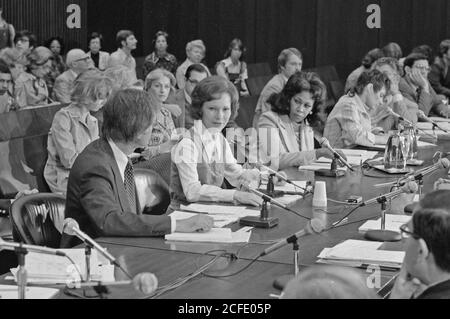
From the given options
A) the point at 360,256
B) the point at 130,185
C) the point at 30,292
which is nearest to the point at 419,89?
the point at 130,185

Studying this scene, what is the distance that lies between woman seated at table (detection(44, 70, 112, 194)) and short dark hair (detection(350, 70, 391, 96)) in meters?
1.83

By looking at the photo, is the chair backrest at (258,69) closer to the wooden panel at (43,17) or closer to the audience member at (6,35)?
the wooden panel at (43,17)

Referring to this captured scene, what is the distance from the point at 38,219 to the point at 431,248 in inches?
73.8

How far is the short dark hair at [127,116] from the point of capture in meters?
3.82

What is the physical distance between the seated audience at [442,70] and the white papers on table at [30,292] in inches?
365

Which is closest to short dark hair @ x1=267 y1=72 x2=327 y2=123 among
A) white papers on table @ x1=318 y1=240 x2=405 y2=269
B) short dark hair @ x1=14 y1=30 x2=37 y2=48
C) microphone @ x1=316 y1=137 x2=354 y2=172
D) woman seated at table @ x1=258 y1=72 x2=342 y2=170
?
woman seated at table @ x1=258 y1=72 x2=342 y2=170

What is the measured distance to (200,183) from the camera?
454cm

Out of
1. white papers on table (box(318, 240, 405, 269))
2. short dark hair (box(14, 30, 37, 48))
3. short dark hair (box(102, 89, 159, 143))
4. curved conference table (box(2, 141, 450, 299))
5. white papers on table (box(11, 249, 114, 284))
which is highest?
short dark hair (box(14, 30, 37, 48))

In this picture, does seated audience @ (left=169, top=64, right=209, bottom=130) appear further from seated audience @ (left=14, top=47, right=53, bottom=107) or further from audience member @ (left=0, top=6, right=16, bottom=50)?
audience member @ (left=0, top=6, right=16, bottom=50)

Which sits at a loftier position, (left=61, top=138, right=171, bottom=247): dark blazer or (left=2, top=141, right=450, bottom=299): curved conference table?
(left=61, top=138, right=171, bottom=247): dark blazer

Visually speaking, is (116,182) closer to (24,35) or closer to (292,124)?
(292,124)

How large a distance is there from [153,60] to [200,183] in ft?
25.1

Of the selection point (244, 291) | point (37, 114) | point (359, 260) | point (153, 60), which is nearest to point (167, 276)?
point (244, 291)

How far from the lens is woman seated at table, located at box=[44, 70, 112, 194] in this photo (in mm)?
5909
